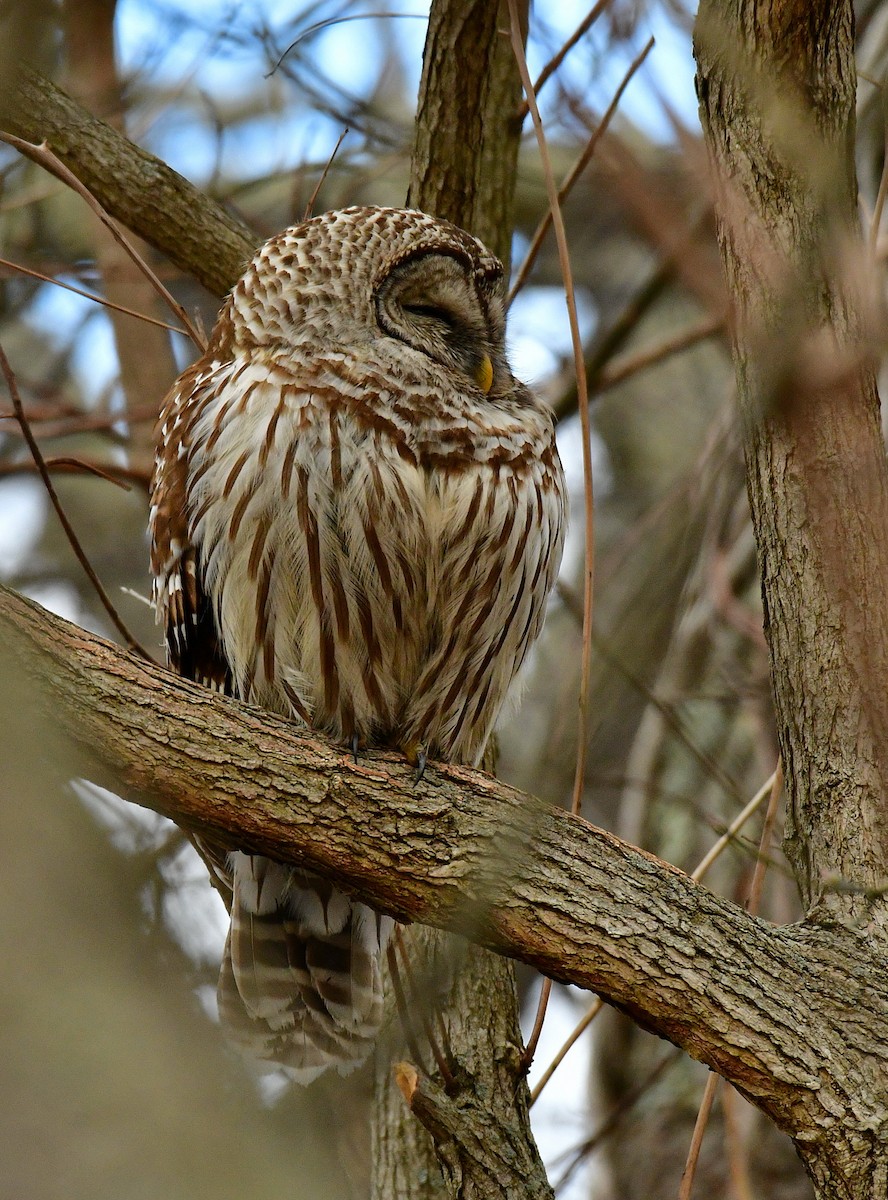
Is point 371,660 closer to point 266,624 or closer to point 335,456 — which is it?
point 266,624

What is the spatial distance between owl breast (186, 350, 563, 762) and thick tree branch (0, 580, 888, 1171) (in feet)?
2.21

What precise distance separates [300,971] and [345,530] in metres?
1.26

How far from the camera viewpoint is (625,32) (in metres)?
1.60

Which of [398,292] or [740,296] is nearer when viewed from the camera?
[740,296]

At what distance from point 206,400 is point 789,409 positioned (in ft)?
8.78

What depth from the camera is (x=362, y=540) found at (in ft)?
11.4

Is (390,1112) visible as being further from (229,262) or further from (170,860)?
(229,262)

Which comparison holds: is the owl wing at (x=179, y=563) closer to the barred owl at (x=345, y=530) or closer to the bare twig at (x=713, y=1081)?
the barred owl at (x=345, y=530)

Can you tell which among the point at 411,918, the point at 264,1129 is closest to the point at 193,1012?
the point at 264,1129

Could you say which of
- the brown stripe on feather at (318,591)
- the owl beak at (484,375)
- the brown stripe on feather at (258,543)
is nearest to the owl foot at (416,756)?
the brown stripe on feather at (318,591)

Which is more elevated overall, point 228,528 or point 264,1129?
point 228,528

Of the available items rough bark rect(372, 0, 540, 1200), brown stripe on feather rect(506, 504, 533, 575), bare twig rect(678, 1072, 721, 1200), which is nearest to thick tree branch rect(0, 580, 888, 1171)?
rough bark rect(372, 0, 540, 1200)

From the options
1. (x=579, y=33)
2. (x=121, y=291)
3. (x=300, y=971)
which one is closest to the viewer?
(x=579, y=33)

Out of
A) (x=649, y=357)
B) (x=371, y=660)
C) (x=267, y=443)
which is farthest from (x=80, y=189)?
(x=649, y=357)
